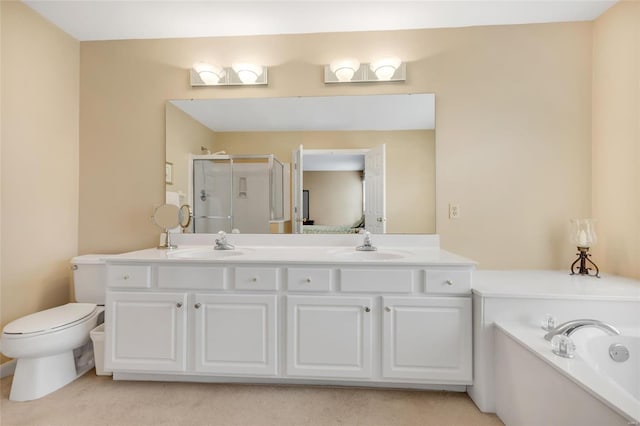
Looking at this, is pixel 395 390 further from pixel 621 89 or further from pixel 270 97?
pixel 621 89

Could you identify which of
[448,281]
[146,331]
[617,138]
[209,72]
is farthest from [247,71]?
[617,138]

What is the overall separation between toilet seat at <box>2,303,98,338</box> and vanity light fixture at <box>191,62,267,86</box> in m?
1.75

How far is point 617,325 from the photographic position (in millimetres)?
1467

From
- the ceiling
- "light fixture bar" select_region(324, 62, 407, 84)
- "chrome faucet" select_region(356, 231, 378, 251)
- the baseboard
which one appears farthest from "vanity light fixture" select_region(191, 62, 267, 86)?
the baseboard

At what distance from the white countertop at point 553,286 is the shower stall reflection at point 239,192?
1431 millimetres

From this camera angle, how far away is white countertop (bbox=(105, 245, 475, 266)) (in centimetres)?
163

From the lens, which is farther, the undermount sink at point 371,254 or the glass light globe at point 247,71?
the glass light globe at point 247,71

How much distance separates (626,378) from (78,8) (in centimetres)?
374

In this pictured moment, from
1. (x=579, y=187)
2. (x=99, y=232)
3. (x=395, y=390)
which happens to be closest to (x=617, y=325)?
(x=579, y=187)

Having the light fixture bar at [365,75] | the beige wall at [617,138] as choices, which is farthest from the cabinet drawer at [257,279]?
the beige wall at [617,138]

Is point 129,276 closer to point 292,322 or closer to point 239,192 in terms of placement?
point 239,192

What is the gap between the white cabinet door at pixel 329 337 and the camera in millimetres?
1621

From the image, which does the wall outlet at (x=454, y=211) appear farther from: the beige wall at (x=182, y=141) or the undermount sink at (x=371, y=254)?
the beige wall at (x=182, y=141)

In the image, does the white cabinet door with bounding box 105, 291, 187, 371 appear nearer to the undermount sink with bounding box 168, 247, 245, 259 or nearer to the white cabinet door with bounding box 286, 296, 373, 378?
the undermount sink with bounding box 168, 247, 245, 259
